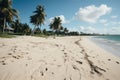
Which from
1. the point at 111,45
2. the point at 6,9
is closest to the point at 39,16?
the point at 6,9

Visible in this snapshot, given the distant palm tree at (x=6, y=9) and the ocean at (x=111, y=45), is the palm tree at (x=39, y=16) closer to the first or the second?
the distant palm tree at (x=6, y=9)

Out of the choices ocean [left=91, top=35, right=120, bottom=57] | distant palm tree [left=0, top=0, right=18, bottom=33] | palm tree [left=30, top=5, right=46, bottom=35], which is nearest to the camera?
ocean [left=91, top=35, right=120, bottom=57]

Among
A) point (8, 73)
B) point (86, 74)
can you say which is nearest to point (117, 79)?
point (86, 74)

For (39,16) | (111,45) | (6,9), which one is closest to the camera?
(111,45)

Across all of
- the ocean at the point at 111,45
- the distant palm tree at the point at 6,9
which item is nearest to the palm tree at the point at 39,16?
the distant palm tree at the point at 6,9

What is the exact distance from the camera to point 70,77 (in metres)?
4.36

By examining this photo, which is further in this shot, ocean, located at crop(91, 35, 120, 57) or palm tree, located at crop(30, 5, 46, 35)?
palm tree, located at crop(30, 5, 46, 35)

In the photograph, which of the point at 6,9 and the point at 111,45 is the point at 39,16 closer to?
the point at 6,9

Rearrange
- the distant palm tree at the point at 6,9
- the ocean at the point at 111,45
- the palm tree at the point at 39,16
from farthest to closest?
the palm tree at the point at 39,16, the distant palm tree at the point at 6,9, the ocean at the point at 111,45

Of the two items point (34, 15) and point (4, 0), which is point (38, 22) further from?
point (4, 0)

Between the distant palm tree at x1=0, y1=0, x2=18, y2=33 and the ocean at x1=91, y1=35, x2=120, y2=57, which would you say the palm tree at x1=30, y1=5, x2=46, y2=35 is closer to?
the distant palm tree at x1=0, y1=0, x2=18, y2=33

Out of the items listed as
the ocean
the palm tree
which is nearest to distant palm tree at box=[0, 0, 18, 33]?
the palm tree

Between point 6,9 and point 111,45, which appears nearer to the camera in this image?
point 111,45

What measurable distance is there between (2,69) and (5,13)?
2492cm
